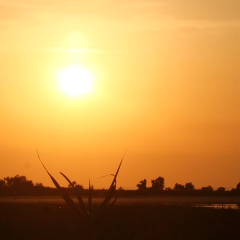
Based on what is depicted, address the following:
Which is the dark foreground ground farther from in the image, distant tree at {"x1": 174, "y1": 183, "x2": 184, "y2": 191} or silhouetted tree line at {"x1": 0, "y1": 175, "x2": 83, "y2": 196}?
distant tree at {"x1": 174, "y1": 183, "x2": 184, "y2": 191}

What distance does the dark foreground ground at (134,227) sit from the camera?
27328mm

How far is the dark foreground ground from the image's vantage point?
89.7 ft

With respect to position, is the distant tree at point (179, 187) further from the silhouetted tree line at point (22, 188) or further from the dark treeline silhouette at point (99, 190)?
the silhouetted tree line at point (22, 188)

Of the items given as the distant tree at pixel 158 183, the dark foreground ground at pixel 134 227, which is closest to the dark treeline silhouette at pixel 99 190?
the distant tree at pixel 158 183

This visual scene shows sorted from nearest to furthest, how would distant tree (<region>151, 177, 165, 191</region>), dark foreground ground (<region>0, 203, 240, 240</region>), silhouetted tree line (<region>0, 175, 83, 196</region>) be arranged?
dark foreground ground (<region>0, 203, 240, 240</region>) < silhouetted tree line (<region>0, 175, 83, 196</region>) < distant tree (<region>151, 177, 165, 191</region>)

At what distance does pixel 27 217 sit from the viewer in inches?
1449

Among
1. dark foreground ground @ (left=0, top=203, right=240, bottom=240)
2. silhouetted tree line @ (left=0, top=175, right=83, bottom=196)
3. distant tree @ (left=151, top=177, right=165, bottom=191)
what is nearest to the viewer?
dark foreground ground @ (left=0, top=203, right=240, bottom=240)

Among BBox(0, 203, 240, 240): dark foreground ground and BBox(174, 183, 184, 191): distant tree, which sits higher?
BBox(174, 183, 184, 191): distant tree

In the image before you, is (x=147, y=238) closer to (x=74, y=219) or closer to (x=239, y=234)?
(x=239, y=234)

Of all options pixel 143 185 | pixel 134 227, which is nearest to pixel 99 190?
pixel 143 185

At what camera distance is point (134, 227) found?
30.6 meters

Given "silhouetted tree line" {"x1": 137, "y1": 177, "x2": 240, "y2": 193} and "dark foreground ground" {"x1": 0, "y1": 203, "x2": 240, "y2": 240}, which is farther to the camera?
"silhouetted tree line" {"x1": 137, "y1": 177, "x2": 240, "y2": 193}

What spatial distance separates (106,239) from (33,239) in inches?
109

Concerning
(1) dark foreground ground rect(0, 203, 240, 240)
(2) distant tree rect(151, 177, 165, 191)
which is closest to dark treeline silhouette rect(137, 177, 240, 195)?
(2) distant tree rect(151, 177, 165, 191)
